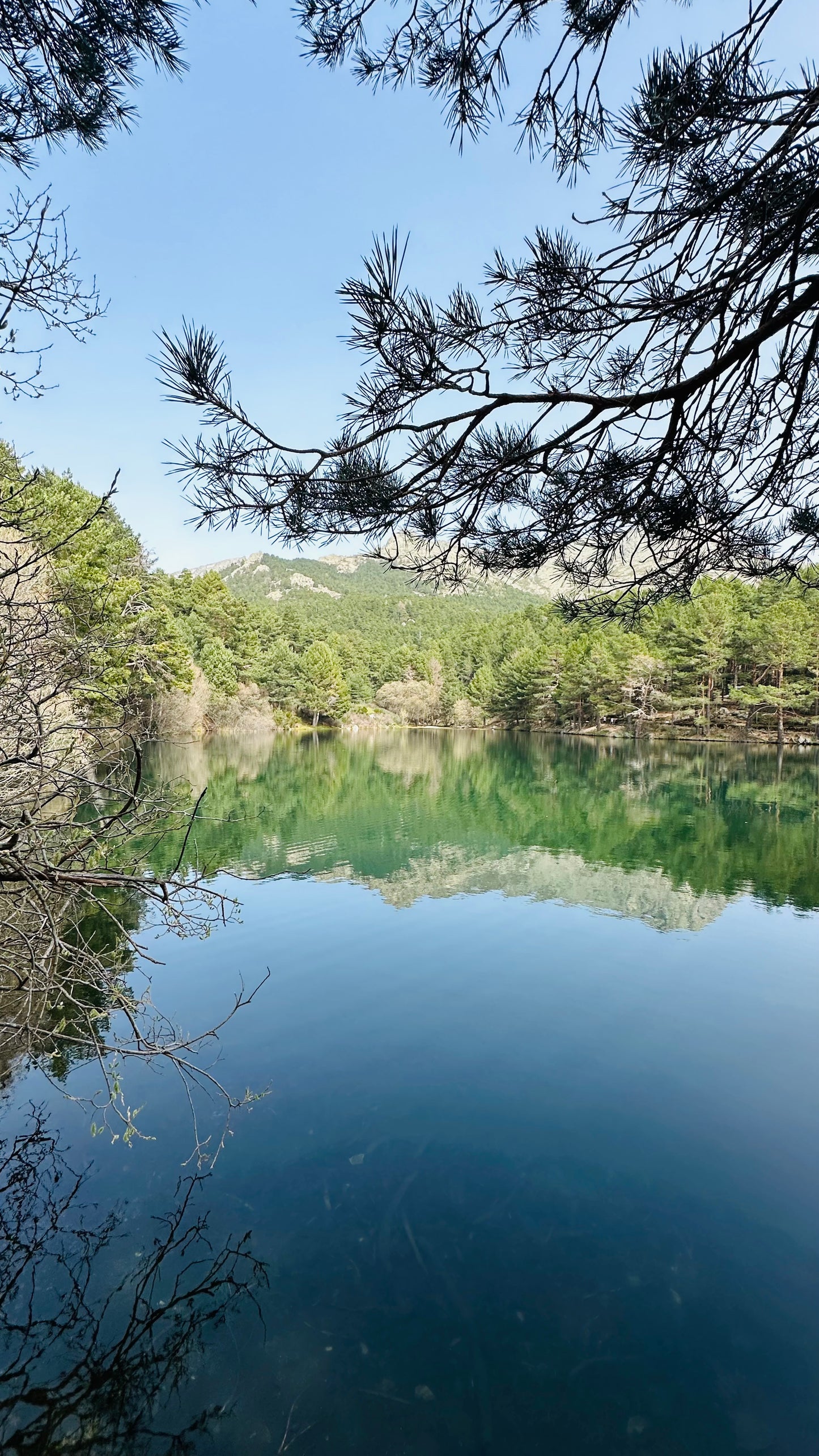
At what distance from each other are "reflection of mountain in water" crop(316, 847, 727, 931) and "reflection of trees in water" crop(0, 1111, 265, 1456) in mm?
6458

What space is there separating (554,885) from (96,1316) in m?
8.79

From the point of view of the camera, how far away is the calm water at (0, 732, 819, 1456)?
274 centimetres

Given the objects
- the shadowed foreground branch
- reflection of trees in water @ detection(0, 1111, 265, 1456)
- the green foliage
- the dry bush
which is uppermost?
the green foliage

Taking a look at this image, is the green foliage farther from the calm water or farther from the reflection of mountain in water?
the reflection of mountain in water

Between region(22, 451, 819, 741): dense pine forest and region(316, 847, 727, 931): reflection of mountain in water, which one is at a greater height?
region(22, 451, 819, 741): dense pine forest

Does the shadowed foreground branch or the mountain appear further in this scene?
the mountain

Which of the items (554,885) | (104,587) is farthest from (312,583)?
(104,587)

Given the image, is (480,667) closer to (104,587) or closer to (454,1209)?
(454,1209)

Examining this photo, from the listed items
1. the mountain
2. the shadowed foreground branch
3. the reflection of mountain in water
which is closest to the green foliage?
the shadowed foreground branch

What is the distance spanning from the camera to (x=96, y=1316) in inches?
122

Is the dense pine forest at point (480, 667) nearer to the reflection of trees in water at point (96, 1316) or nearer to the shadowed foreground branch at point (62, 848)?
the shadowed foreground branch at point (62, 848)

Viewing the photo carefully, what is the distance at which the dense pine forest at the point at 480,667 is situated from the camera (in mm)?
29594

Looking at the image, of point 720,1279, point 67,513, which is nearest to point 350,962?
point 720,1279

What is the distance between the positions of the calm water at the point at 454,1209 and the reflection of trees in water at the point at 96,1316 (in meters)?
0.01
